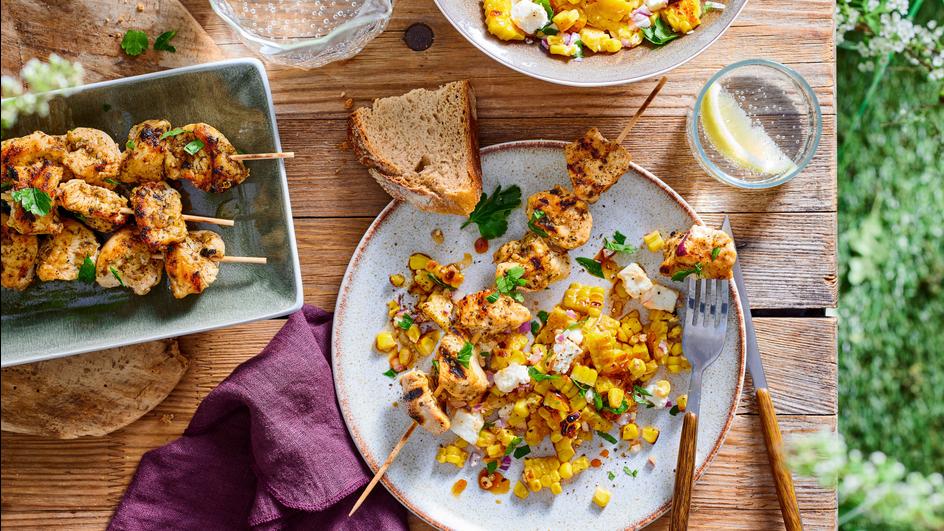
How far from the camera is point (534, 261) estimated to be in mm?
3082

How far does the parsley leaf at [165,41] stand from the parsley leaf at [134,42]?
5 centimetres

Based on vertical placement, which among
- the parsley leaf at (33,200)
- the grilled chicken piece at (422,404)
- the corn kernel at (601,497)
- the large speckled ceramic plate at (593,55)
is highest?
the large speckled ceramic plate at (593,55)

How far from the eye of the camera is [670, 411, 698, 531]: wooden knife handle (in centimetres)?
310

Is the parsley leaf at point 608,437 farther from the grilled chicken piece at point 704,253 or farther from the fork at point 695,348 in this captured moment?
the grilled chicken piece at point 704,253

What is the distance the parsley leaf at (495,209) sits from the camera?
3193mm

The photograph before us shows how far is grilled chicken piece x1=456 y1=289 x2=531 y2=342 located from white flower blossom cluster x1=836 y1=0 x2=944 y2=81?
2.07 metres

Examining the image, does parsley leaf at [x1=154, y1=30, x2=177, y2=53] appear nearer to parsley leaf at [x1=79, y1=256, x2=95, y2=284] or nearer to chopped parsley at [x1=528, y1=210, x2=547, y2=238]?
parsley leaf at [x1=79, y1=256, x2=95, y2=284]

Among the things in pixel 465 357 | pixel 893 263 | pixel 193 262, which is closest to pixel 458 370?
pixel 465 357

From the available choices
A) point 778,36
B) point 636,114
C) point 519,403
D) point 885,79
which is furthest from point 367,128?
point 885,79

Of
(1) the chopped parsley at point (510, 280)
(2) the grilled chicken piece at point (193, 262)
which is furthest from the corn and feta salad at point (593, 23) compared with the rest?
(2) the grilled chicken piece at point (193, 262)

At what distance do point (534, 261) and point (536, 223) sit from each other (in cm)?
15

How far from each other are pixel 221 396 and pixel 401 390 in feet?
2.41

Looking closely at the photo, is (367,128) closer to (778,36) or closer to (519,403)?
(519,403)

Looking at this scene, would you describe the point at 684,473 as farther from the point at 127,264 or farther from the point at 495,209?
the point at 127,264
